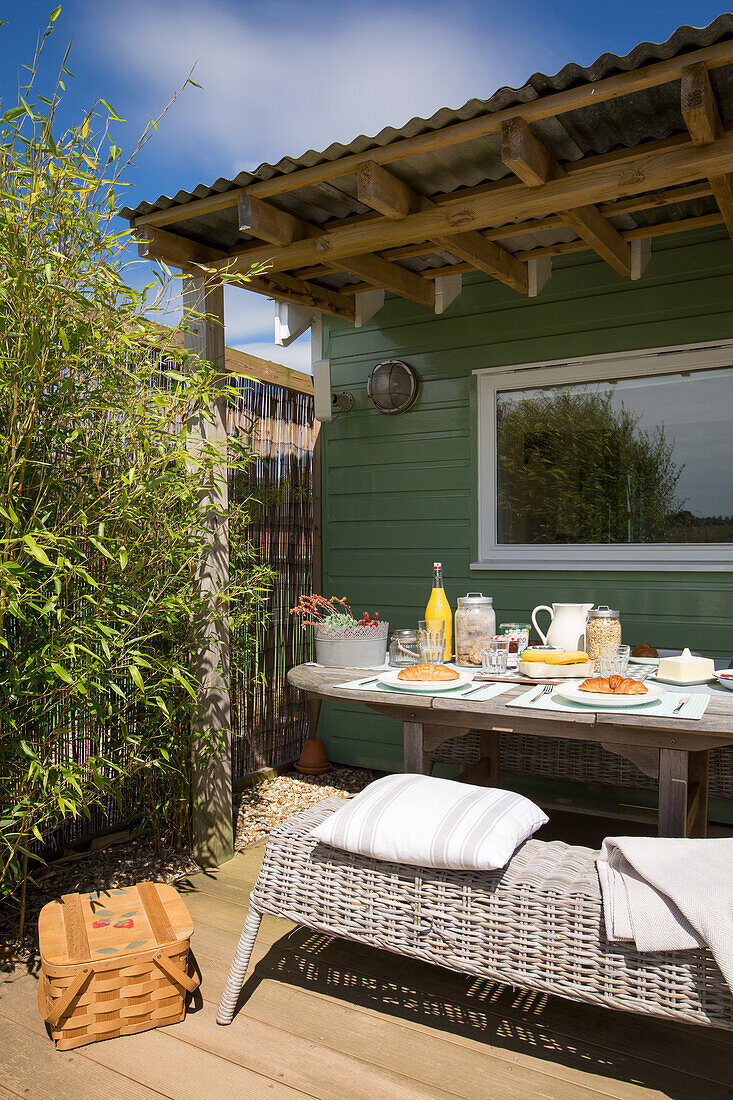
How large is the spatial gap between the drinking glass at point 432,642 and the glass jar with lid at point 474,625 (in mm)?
80

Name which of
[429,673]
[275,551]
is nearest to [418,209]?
[429,673]

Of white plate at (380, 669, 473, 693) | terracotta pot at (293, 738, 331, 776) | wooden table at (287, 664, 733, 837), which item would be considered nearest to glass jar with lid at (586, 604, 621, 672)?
wooden table at (287, 664, 733, 837)

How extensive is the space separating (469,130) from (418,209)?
0.49m

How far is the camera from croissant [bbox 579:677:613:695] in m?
2.27

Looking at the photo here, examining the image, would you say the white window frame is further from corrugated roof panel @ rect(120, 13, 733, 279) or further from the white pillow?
the white pillow

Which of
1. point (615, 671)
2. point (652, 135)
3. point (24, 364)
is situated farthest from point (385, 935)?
point (652, 135)

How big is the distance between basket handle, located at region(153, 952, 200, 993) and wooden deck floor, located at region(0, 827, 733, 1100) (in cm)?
11

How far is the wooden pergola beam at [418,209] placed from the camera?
2.57 metres

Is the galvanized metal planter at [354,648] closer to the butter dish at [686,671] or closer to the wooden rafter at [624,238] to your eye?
the butter dish at [686,671]

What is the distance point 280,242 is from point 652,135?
1.34 meters

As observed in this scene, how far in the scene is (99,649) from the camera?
251 cm

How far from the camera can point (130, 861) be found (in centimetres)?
312

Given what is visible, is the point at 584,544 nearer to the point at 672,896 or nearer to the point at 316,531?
the point at 316,531

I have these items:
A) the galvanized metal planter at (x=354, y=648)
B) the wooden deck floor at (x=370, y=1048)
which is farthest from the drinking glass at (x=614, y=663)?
the wooden deck floor at (x=370, y=1048)
